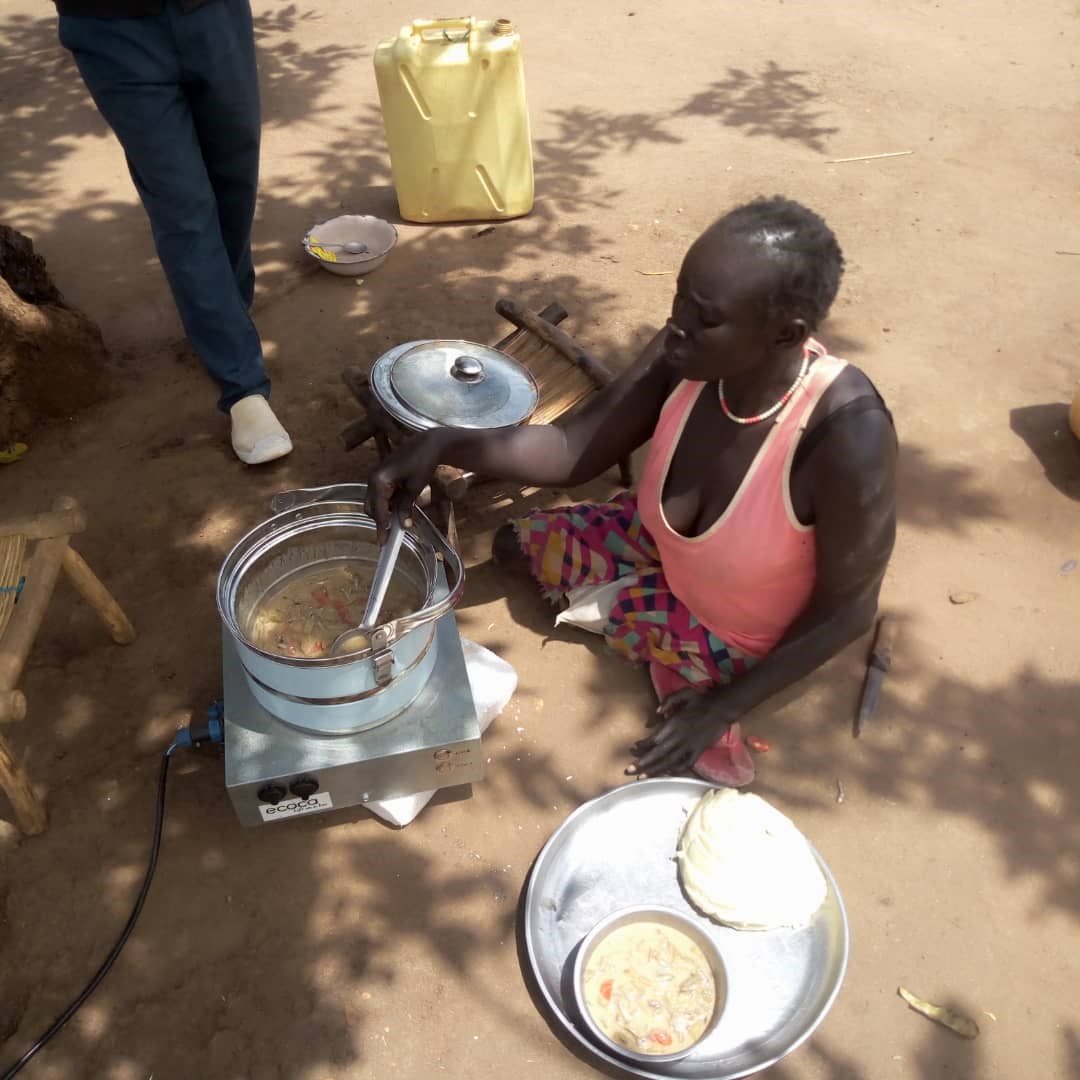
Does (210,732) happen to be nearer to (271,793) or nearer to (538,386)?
(271,793)

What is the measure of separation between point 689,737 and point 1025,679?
127cm

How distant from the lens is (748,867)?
7.68 feet

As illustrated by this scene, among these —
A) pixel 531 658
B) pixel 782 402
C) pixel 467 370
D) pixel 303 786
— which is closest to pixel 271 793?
pixel 303 786

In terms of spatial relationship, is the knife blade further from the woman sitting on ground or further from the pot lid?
the pot lid

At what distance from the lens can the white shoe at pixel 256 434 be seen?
3.68 metres

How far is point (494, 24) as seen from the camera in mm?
4789

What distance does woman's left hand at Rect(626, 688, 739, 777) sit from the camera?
2.58 m

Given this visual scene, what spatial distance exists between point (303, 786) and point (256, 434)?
1.85m

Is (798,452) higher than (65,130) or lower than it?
higher

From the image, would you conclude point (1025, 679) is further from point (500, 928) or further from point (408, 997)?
point (408, 997)

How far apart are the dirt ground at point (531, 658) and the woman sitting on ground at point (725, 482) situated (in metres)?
0.30

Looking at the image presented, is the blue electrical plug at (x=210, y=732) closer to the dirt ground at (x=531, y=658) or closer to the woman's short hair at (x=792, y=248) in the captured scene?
the dirt ground at (x=531, y=658)

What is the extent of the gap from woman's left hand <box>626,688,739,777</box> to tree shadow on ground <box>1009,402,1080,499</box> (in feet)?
6.77

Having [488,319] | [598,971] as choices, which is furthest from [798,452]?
[488,319]
